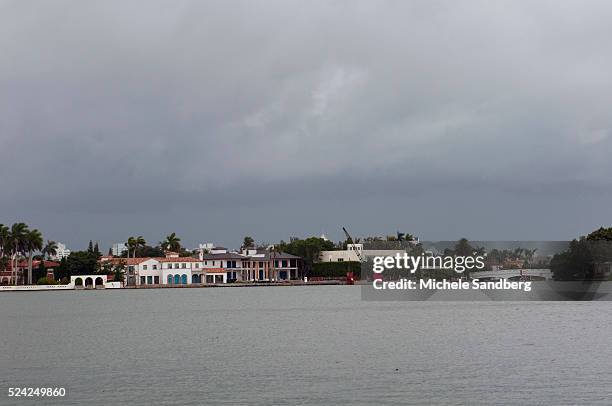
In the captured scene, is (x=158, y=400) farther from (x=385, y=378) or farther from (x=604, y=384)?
(x=604, y=384)

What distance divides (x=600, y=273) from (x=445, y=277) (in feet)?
131

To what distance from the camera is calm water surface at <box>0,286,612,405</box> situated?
39.0m

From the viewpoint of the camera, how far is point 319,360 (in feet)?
171

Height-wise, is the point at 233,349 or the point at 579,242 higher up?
the point at 579,242

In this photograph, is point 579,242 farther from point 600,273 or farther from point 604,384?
point 604,384

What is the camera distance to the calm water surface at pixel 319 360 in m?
39.0

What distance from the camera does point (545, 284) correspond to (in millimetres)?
159250

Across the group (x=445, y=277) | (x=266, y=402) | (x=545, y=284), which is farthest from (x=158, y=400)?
(x=545, y=284)

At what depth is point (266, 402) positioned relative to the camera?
3697 centimetres

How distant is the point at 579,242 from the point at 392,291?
36.4 m

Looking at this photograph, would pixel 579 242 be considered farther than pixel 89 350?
Yes

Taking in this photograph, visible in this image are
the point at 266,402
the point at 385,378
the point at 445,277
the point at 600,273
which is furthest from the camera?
the point at 600,273

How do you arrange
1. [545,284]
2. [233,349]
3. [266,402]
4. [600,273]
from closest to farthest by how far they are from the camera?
[266,402]
[233,349]
[545,284]
[600,273]

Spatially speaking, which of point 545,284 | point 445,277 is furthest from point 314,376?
point 545,284
